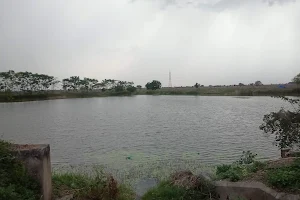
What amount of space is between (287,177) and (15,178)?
507cm

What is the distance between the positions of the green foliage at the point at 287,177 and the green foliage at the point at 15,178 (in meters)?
4.48

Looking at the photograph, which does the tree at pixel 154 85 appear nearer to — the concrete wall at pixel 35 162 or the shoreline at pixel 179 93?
the shoreline at pixel 179 93

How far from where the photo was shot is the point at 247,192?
5.55m

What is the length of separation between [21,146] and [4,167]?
0.63m

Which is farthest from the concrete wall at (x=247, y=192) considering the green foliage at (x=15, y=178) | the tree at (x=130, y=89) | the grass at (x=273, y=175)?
the tree at (x=130, y=89)

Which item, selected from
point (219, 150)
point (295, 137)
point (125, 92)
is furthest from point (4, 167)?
point (125, 92)

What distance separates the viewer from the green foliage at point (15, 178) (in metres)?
5.38

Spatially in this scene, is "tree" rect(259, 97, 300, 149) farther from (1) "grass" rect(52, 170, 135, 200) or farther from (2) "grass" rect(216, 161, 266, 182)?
(1) "grass" rect(52, 170, 135, 200)

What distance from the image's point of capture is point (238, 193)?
5.70 meters

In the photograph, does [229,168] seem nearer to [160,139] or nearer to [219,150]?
[219,150]

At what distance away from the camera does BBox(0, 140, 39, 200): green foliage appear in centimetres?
538

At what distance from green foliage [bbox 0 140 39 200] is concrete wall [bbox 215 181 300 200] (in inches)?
145

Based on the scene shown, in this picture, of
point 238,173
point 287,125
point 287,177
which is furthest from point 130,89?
point 287,177

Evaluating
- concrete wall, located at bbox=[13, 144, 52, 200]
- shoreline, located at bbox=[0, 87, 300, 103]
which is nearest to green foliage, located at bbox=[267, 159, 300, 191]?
concrete wall, located at bbox=[13, 144, 52, 200]
